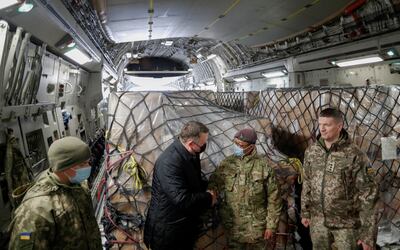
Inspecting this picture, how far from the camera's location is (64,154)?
188 cm

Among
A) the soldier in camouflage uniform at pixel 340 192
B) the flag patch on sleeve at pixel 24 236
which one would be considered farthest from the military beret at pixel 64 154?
the soldier in camouflage uniform at pixel 340 192

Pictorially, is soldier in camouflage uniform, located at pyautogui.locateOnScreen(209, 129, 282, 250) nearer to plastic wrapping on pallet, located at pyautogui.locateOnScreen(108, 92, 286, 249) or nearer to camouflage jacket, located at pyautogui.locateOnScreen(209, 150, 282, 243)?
camouflage jacket, located at pyautogui.locateOnScreen(209, 150, 282, 243)

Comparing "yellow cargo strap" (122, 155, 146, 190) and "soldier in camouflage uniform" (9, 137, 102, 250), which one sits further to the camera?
"yellow cargo strap" (122, 155, 146, 190)

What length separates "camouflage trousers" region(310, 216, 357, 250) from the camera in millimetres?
2607

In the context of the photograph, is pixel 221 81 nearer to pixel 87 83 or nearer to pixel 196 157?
pixel 87 83

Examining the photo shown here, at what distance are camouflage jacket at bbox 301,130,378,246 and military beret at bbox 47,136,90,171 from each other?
205 cm

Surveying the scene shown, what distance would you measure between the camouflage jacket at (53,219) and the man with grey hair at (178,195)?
24.1 inches

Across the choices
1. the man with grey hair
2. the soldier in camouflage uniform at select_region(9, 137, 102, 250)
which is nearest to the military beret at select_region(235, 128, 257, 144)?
the man with grey hair

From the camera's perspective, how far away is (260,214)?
272 centimetres

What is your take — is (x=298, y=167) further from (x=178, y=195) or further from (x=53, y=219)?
(x=53, y=219)

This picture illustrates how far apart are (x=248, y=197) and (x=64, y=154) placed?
1.60m

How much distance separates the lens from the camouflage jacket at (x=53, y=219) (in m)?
1.70

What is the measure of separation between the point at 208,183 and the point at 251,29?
6.01m

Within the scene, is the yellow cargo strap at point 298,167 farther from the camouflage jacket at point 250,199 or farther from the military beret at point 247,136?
the military beret at point 247,136
